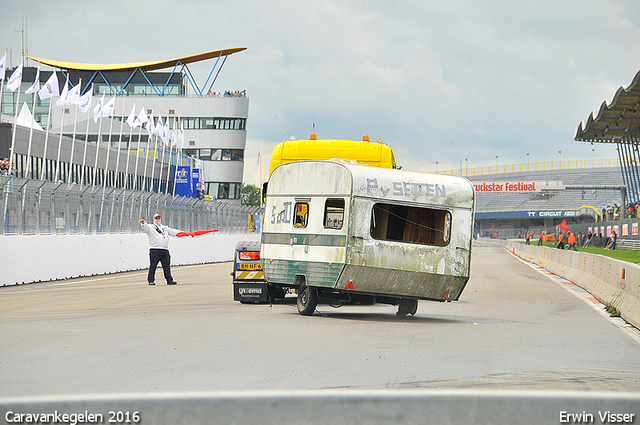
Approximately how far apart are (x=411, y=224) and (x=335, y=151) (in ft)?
6.68

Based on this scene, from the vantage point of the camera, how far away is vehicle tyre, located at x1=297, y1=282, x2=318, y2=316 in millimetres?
13094

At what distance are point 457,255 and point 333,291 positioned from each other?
219 cm

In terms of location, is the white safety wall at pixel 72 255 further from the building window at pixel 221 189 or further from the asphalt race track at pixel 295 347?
the building window at pixel 221 189

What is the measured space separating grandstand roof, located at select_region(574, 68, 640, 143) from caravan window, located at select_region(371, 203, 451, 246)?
135 feet

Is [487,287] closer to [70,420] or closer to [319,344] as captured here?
[319,344]

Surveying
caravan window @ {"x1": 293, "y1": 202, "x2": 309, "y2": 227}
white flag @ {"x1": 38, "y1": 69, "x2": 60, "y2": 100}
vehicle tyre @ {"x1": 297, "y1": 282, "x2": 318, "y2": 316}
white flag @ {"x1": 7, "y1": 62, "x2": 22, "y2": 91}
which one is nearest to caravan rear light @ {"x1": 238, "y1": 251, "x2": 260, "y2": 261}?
vehicle tyre @ {"x1": 297, "y1": 282, "x2": 318, "y2": 316}

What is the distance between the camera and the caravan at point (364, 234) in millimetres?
12516

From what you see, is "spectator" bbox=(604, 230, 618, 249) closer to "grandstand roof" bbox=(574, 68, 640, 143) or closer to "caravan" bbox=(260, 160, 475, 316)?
"grandstand roof" bbox=(574, 68, 640, 143)

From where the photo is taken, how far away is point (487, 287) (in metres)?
22.5


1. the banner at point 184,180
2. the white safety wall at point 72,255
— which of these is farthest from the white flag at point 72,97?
the banner at point 184,180

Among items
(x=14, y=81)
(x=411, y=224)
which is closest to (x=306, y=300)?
(x=411, y=224)

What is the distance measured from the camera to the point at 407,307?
13859mm

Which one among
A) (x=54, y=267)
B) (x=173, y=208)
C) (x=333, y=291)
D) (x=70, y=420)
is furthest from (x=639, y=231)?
(x=70, y=420)

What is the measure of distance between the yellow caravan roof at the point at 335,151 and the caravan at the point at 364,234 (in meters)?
1.07
